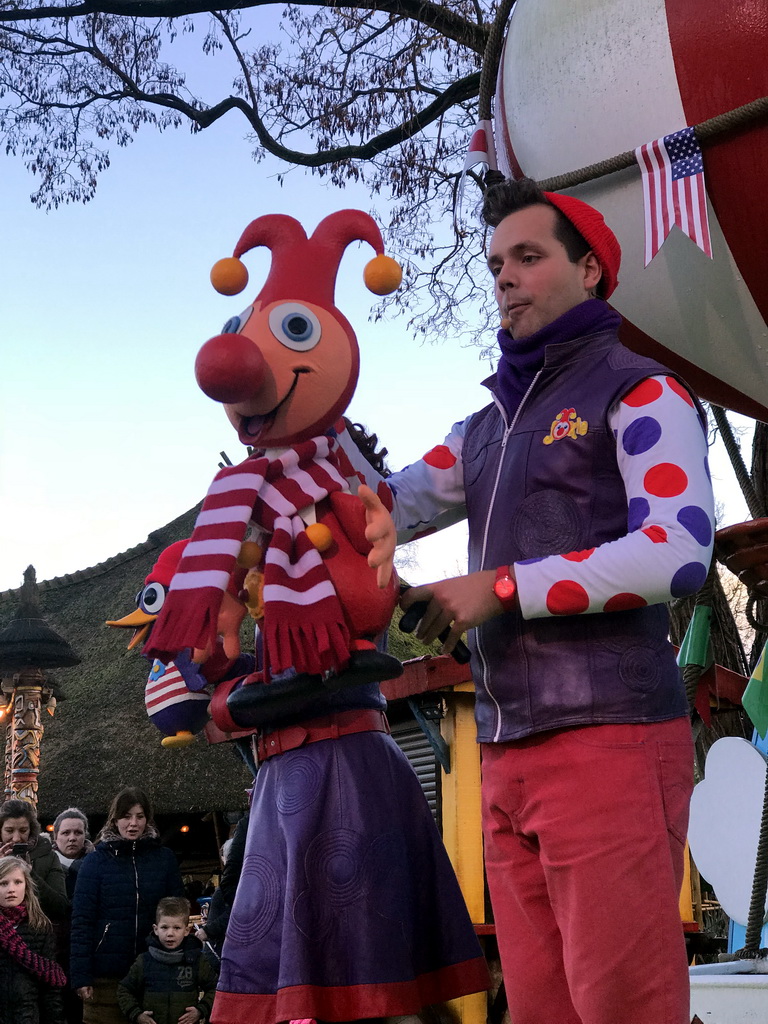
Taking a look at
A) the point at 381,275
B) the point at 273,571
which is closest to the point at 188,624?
the point at 273,571

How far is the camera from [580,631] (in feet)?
5.89

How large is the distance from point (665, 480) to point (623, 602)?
21 centimetres

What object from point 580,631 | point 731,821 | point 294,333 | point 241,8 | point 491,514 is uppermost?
point 241,8

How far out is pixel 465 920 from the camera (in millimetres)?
2168

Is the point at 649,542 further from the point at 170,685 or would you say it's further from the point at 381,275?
the point at 170,685

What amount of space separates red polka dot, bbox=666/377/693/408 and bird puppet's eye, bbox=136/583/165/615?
3.67 ft

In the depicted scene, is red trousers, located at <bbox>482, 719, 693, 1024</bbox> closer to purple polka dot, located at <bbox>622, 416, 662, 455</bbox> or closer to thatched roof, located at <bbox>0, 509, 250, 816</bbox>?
purple polka dot, located at <bbox>622, 416, 662, 455</bbox>

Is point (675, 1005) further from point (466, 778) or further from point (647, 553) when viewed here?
point (466, 778)

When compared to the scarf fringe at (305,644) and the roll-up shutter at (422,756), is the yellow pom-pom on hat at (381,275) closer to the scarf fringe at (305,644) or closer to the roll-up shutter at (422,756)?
the scarf fringe at (305,644)

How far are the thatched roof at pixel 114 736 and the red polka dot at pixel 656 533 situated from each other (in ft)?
35.0

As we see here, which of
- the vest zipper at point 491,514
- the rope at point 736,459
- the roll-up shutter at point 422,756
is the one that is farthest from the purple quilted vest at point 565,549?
the roll-up shutter at point 422,756

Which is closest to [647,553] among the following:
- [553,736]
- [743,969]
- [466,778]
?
[553,736]

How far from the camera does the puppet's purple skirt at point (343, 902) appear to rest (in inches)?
77.9

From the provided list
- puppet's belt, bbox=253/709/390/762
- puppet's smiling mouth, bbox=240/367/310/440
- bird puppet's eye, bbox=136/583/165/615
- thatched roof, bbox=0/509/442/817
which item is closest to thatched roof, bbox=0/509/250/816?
thatched roof, bbox=0/509/442/817
